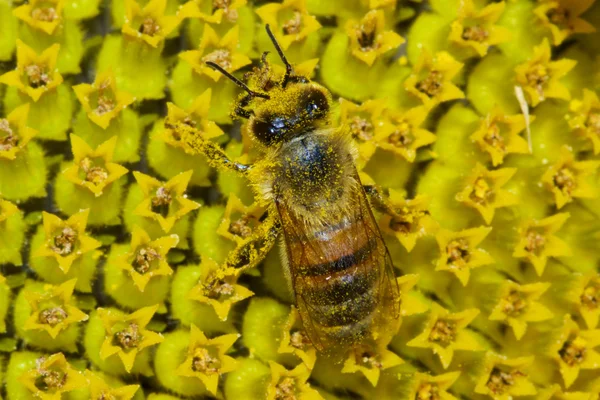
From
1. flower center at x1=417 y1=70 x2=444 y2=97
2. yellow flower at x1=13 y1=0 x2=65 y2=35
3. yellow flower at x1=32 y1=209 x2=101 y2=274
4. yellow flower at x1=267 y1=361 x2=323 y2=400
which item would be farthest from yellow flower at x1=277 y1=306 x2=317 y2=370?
yellow flower at x1=13 y1=0 x2=65 y2=35

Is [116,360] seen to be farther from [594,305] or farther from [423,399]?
[594,305]

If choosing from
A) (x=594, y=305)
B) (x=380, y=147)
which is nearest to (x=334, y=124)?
(x=380, y=147)

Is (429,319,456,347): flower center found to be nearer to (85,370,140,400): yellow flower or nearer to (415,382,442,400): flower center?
(415,382,442,400): flower center

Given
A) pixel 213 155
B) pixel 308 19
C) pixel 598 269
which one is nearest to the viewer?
pixel 213 155

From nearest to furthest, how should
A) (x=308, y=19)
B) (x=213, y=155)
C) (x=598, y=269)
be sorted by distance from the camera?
(x=213, y=155) < (x=308, y=19) < (x=598, y=269)

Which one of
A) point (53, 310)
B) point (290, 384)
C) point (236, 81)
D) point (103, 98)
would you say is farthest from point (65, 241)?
point (290, 384)

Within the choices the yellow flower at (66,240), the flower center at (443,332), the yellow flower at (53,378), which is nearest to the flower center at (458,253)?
the flower center at (443,332)
